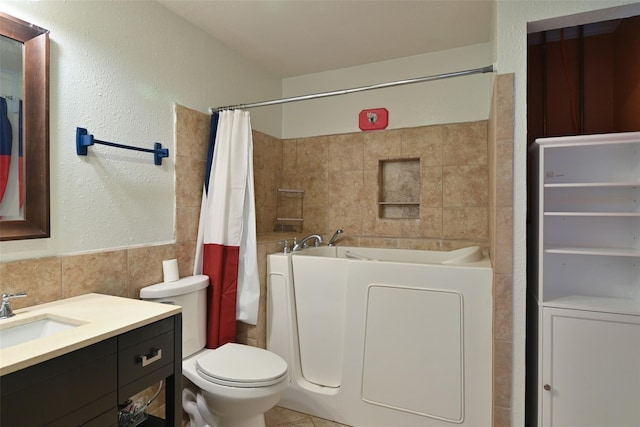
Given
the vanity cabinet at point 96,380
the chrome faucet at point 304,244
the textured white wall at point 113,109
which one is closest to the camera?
the vanity cabinet at point 96,380

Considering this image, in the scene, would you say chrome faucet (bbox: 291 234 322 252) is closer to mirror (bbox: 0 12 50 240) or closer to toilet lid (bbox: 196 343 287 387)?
toilet lid (bbox: 196 343 287 387)

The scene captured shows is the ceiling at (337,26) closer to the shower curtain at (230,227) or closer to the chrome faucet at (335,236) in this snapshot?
the shower curtain at (230,227)

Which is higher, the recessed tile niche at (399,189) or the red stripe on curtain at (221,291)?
the recessed tile niche at (399,189)

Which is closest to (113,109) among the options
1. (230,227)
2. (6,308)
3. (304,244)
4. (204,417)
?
(230,227)

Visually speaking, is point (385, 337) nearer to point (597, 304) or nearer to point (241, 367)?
point (241, 367)

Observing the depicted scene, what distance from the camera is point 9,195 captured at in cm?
136

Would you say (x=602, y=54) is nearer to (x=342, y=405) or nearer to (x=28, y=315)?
(x=342, y=405)

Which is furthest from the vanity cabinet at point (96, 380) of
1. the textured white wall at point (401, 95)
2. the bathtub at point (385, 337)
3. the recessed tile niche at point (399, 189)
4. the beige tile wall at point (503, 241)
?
the textured white wall at point (401, 95)

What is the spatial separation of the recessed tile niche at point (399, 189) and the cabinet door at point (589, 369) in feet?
4.57

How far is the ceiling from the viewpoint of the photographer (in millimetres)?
2090

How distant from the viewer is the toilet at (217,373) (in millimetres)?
1619

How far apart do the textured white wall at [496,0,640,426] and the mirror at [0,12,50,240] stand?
2.00 meters

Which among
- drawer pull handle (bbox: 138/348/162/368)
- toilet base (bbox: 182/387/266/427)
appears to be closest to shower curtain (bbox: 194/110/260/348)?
toilet base (bbox: 182/387/266/427)

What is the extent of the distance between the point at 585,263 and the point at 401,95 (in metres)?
1.75
